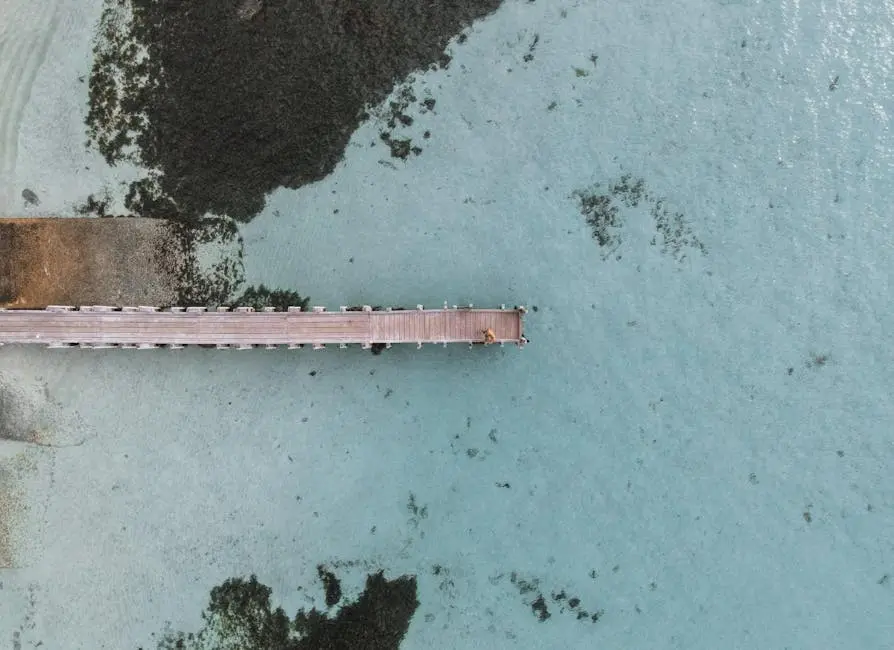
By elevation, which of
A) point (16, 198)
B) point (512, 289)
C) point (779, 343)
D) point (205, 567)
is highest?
point (16, 198)

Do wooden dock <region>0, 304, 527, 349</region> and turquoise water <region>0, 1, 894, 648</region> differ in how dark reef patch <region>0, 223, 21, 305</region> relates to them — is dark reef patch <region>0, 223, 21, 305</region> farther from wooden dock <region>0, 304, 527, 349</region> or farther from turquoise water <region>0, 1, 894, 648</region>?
wooden dock <region>0, 304, 527, 349</region>

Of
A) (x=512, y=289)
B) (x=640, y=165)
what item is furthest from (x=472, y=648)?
(x=640, y=165)

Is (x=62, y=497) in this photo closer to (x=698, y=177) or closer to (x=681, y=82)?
(x=698, y=177)

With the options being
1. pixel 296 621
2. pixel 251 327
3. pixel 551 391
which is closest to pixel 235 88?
pixel 251 327

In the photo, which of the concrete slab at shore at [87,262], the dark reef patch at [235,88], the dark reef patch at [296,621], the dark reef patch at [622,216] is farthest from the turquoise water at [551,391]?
the concrete slab at shore at [87,262]

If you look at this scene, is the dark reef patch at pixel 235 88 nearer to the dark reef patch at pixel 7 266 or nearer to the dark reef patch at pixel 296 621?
the dark reef patch at pixel 7 266

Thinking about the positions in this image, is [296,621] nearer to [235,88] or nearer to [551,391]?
[551,391]
